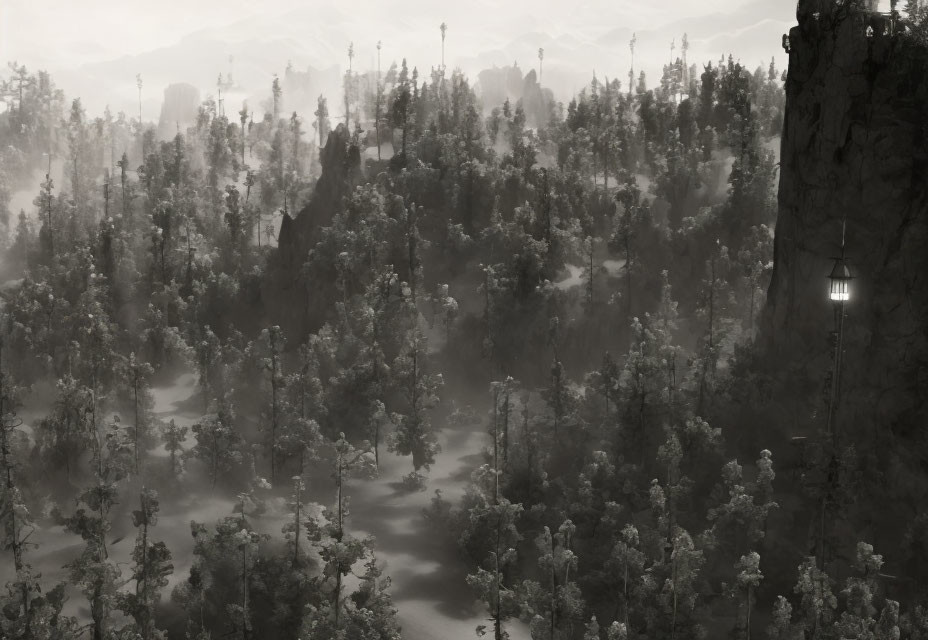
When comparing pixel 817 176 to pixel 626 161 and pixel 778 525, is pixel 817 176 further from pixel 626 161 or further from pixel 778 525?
pixel 626 161

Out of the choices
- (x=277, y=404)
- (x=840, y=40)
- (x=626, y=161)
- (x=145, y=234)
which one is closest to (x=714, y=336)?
(x=840, y=40)

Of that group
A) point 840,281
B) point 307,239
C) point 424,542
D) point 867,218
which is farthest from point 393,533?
point 840,281

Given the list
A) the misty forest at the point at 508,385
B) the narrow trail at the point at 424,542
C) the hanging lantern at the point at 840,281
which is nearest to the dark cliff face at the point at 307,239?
the misty forest at the point at 508,385

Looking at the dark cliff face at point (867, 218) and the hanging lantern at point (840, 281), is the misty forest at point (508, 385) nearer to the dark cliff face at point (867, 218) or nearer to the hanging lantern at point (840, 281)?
the dark cliff face at point (867, 218)

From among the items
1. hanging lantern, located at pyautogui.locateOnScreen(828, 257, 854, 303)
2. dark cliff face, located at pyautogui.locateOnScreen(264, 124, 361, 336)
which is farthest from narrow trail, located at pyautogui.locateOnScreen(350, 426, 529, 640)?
hanging lantern, located at pyautogui.locateOnScreen(828, 257, 854, 303)

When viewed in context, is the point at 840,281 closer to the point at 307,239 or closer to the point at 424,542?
the point at 424,542

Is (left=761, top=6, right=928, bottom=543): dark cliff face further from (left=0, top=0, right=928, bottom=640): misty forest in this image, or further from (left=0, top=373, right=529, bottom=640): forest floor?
Result: (left=0, top=373, right=529, bottom=640): forest floor

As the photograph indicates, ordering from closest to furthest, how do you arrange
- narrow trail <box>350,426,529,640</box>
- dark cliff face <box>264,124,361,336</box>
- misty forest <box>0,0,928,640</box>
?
misty forest <box>0,0,928,640</box> → narrow trail <box>350,426,529,640</box> → dark cliff face <box>264,124,361,336</box>
